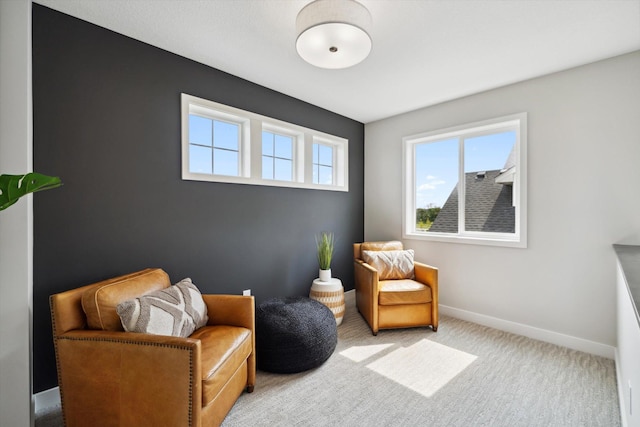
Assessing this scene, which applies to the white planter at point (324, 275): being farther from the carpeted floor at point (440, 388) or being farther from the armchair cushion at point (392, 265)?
the carpeted floor at point (440, 388)

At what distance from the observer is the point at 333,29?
1638 millimetres

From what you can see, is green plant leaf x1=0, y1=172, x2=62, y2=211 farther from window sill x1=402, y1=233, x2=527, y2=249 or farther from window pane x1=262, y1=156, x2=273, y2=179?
window sill x1=402, y1=233, x2=527, y2=249

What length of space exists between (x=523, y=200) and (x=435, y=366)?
71.7 inches

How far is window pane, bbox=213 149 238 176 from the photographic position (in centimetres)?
281

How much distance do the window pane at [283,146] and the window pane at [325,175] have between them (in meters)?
0.53

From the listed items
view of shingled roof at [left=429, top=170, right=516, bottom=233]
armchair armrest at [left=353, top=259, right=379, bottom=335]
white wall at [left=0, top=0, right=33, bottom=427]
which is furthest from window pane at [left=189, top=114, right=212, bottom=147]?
view of shingled roof at [left=429, top=170, right=516, bottom=233]

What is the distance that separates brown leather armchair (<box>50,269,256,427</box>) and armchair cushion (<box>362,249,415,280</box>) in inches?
79.1

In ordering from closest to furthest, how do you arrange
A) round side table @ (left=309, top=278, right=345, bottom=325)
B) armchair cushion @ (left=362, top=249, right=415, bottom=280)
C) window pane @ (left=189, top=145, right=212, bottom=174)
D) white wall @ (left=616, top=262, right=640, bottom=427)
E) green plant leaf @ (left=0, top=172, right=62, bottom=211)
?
green plant leaf @ (left=0, top=172, right=62, bottom=211) → white wall @ (left=616, top=262, right=640, bottom=427) → window pane @ (left=189, top=145, right=212, bottom=174) → round side table @ (left=309, top=278, right=345, bottom=325) → armchair cushion @ (left=362, top=249, right=415, bottom=280)

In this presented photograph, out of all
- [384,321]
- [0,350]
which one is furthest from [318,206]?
[0,350]

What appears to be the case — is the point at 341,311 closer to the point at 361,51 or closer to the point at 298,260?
the point at 298,260

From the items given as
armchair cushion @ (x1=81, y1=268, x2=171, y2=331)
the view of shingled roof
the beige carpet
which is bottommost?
the beige carpet

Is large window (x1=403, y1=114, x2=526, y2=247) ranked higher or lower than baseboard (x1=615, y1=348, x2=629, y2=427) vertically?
higher

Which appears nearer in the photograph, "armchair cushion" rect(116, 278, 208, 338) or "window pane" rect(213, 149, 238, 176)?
"armchair cushion" rect(116, 278, 208, 338)

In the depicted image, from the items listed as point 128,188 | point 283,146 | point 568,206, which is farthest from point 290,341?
point 568,206
